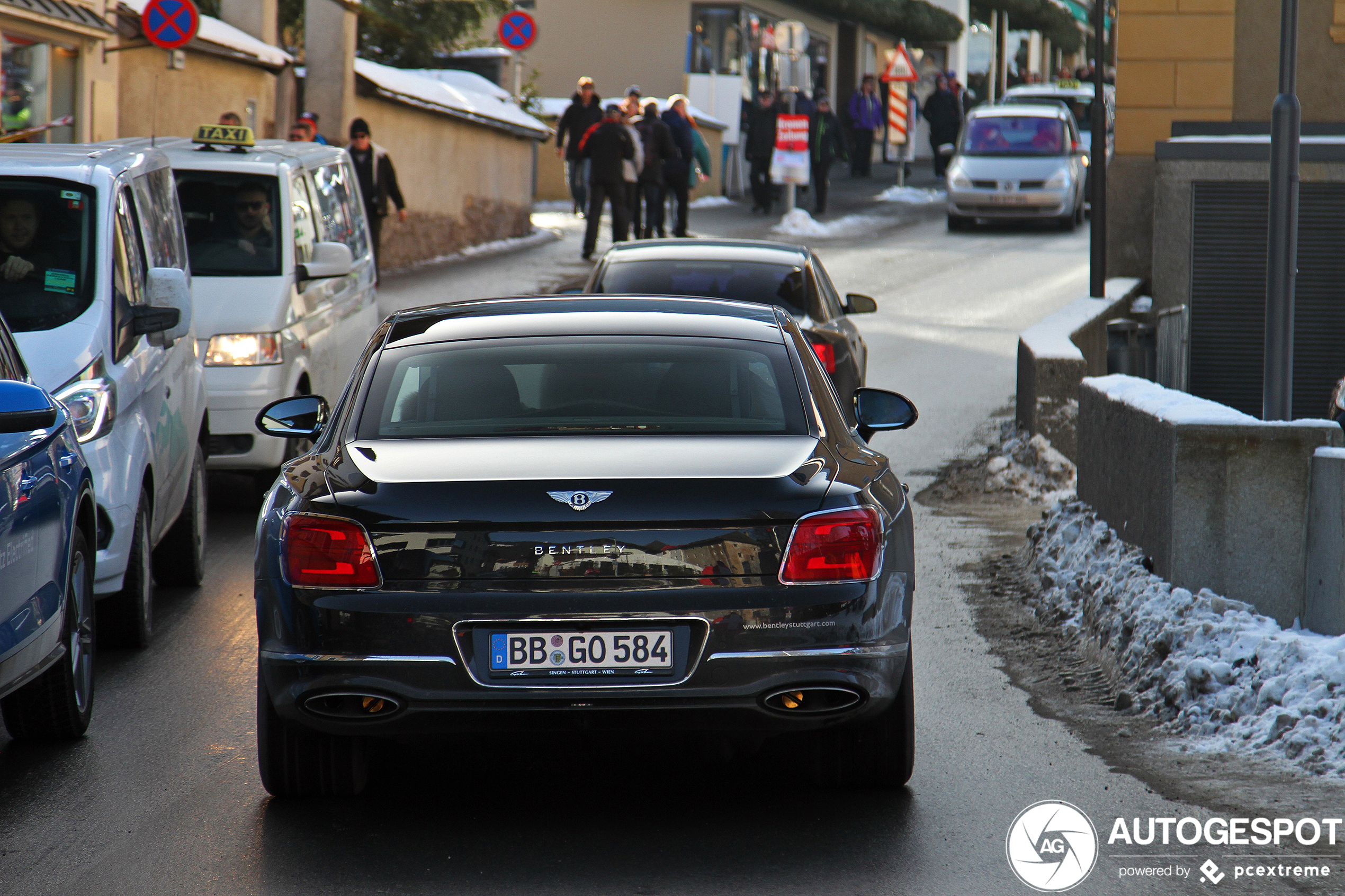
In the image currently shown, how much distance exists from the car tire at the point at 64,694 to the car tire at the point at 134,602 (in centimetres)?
104

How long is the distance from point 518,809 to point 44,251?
374 cm

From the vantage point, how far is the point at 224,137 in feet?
38.8

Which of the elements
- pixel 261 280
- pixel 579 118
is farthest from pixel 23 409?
pixel 579 118

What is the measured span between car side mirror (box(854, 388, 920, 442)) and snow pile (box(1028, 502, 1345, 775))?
1.17 m

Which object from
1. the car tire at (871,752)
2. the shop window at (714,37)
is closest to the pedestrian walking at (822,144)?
the shop window at (714,37)

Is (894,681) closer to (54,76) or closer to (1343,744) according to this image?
(1343,744)

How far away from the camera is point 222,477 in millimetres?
12461

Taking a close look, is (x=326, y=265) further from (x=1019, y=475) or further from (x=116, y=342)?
(x=1019, y=475)

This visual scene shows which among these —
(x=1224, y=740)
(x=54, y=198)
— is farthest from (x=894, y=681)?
(x=54, y=198)

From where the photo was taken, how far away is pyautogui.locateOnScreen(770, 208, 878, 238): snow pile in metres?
30.1

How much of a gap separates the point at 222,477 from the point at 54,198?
4.74 m

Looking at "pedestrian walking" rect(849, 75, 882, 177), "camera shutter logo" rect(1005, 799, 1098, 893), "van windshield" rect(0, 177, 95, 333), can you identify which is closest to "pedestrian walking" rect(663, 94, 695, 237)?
"pedestrian walking" rect(849, 75, 882, 177)

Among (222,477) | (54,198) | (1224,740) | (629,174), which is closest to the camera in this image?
(1224,740)

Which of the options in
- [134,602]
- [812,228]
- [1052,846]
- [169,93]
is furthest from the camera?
[812,228]
